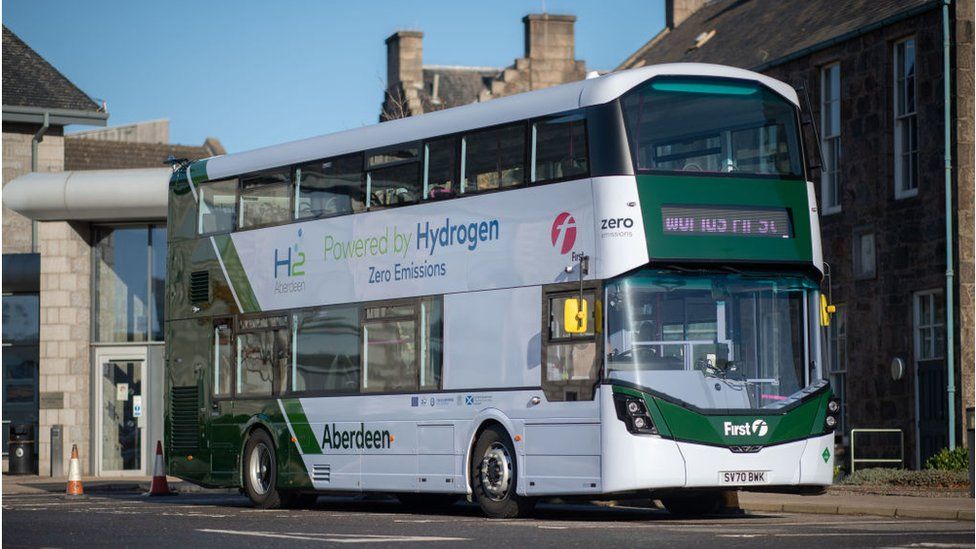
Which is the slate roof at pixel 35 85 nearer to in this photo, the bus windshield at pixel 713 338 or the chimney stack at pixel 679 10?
the chimney stack at pixel 679 10

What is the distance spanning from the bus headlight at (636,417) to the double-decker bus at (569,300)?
25mm

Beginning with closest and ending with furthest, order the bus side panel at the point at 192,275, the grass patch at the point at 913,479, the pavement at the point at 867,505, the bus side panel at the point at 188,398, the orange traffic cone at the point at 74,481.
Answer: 1. the pavement at the point at 867,505
2. the bus side panel at the point at 192,275
3. the bus side panel at the point at 188,398
4. the grass patch at the point at 913,479
5. the orange traffic cone at the point at 74,481

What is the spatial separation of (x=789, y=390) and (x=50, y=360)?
20.9 meters

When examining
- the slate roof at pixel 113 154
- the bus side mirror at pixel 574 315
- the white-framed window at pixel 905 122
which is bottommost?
the bus side mirror at pixel 574 315

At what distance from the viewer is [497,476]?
723 inches

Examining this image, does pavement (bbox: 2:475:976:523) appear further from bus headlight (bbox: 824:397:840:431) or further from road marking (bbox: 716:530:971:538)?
road marking (bbox: 716:530:971:538)

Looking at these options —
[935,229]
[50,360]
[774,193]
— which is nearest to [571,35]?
[50,360]

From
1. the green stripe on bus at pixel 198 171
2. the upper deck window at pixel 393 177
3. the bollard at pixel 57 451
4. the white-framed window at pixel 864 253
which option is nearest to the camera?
the upper deck window at pixel 393 177

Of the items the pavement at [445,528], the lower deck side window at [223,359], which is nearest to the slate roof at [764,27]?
the pavement at [445,528]

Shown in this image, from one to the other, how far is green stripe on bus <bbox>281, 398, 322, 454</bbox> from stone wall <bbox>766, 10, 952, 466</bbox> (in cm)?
1138

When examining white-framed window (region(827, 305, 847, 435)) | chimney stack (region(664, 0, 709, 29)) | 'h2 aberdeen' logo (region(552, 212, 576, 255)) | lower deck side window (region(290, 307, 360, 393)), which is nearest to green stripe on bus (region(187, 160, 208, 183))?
lower deck side window (region(290, 307, 360, 393))

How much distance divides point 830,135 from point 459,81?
141 feet

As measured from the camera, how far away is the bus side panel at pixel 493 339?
59.0ft

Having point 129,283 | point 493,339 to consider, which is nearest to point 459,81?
point 129,283
